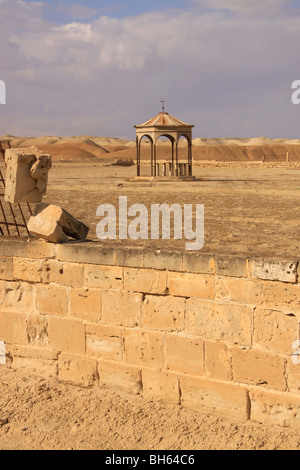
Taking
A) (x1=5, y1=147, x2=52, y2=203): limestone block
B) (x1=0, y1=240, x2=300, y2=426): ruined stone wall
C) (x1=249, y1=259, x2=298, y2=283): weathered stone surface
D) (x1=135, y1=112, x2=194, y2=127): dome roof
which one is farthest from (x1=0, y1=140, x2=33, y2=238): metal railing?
(x1=135, y1=112, x2=194, y2=127): dome roof

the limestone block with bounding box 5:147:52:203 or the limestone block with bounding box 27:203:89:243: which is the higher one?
the limestone block with bounding box 5:147:52:203

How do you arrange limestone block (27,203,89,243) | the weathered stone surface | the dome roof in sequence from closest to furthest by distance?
the weathered stone surface, limestone block (27,203,89,243), the dome roof

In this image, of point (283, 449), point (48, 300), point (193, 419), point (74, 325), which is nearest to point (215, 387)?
point (193, 419)

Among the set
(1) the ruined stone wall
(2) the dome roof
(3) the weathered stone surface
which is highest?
(2) the dome roof

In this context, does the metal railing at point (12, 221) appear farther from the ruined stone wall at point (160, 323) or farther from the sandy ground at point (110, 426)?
the sandy ground at point (110, 426)

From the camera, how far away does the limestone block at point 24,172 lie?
206 inches

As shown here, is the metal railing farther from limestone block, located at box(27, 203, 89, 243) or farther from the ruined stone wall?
the ruined stone wall

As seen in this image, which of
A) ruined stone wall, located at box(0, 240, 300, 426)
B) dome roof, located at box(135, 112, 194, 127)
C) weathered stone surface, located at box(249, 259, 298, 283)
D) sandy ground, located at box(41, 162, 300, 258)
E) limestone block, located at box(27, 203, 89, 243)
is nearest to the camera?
weathered stone surface, located at box(249, 259, 298, 283)

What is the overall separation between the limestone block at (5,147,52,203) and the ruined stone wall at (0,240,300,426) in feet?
1.63

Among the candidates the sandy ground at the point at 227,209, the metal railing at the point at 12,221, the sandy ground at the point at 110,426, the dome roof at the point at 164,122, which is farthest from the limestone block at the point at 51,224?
the dome roof at the point at 164,122

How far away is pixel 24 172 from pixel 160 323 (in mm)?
2000

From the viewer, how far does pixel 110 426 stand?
4625 mm

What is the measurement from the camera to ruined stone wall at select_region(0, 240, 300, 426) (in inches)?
167

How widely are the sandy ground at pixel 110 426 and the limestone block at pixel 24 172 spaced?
1924 millimetres
